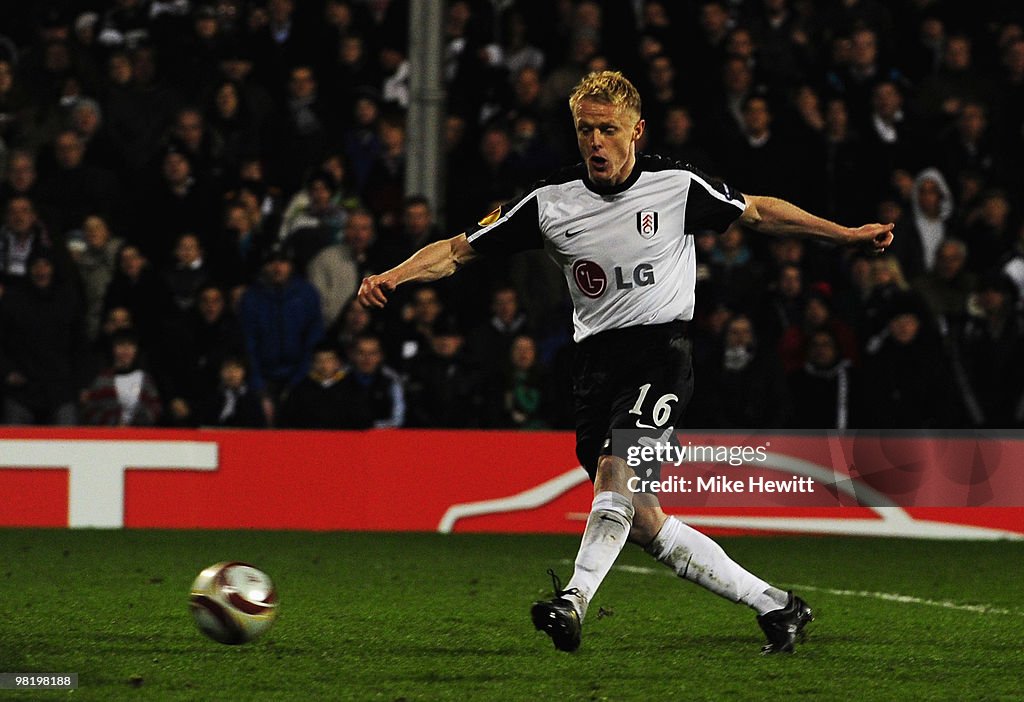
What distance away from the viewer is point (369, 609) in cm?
820

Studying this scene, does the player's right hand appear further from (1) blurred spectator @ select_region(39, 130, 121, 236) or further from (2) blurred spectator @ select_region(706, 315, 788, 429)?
(1) blurred spectator @ select_region(39, 130, 121, 236)

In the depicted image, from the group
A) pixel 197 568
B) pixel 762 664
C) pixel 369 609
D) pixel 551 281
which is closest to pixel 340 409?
pixel 551 281

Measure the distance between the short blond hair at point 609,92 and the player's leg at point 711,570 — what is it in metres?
1.39

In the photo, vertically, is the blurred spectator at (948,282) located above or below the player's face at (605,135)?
above

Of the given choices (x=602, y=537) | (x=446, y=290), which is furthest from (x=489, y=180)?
(x=602, y=537)

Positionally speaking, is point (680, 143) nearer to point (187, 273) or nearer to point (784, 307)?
point (784, 307)

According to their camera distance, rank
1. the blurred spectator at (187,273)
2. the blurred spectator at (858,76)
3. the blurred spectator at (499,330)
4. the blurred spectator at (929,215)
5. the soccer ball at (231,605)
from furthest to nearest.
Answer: the blurred spectator at (858,76) < the blurred spectator at (929,215) < the blurred spectator at (187,273) < the blurred spectator at (499,330) < the soccer ball at (231,605)

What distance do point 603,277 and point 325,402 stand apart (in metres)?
6.31

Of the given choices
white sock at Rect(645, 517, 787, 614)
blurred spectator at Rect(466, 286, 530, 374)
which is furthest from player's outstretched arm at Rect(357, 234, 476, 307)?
blurred spectator at Rect(466, 286, 530, 374)

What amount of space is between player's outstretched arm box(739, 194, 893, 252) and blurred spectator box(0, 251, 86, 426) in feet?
25.4

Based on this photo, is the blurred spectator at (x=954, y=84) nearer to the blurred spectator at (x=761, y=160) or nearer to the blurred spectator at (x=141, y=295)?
the blurred spectator at (x=761, y=160)

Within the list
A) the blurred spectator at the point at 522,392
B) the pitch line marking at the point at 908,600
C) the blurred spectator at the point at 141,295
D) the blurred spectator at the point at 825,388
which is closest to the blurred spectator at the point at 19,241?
the blurred spectator at the point at 141,295

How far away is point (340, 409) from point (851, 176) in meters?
4.32

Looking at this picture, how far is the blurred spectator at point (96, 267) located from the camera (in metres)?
13.7
